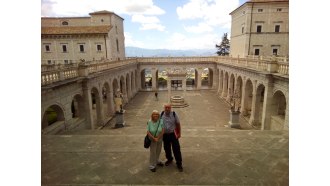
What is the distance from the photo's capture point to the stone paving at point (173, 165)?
5.15 m

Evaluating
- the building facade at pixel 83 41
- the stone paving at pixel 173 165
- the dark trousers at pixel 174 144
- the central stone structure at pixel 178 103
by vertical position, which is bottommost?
the central stone structure at pixel 178 103

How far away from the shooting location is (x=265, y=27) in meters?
30.4

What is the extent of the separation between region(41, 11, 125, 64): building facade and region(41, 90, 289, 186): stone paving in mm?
25164

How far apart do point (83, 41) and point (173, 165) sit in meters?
30.8

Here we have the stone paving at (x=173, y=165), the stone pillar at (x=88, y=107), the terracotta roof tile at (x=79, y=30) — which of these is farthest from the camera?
the terracotta roof tile at (x=79, y=30)

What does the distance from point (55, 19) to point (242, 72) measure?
33066 millimetres

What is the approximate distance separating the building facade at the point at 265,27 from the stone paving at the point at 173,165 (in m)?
25.6

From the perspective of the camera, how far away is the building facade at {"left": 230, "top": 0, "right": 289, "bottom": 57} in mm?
29578

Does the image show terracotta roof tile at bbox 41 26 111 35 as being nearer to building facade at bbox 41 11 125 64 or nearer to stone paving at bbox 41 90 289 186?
building facade at bbox 41 11 125 64

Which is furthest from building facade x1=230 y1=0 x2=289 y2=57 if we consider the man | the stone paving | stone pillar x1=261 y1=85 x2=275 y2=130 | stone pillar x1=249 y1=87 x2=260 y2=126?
the man

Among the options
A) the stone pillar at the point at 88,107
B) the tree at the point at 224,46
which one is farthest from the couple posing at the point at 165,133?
the tree at the point at 224,46

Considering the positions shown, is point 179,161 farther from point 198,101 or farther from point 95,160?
point 198,101

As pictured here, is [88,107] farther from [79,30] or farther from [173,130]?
[79,30]

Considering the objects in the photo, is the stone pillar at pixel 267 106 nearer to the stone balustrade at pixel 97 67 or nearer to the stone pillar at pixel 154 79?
the stone balustrade at pixel 97 67
